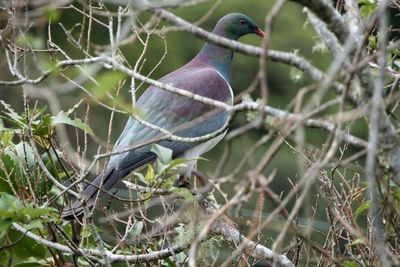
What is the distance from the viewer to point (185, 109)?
15.1 feet

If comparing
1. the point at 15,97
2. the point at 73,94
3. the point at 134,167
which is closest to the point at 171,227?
the point at 134,167

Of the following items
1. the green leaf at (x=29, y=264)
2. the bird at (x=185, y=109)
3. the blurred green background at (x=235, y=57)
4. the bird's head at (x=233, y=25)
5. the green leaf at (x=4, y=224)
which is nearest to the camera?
the green leaf at (x=4, y=224)

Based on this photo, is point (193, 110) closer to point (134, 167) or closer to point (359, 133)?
point (134, 167)

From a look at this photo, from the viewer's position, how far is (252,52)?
2084 mm

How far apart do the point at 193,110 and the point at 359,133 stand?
5688mm

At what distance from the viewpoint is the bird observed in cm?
420

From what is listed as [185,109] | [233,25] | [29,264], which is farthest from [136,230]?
[233,25]

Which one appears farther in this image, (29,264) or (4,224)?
(29,264)

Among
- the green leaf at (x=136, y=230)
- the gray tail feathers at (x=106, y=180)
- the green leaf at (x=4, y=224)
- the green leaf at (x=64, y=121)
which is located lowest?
the gray tail feathers at (x=106, y=180)

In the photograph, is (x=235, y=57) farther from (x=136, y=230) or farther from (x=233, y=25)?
(x=136, y=230)

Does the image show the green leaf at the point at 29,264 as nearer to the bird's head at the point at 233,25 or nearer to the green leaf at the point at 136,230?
the green leaf at the point at 136,230

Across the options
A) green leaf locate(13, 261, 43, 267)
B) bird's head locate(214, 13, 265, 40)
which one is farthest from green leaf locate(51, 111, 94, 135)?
bird's head locate(214, 13, 265, 40)

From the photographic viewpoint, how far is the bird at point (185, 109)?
13.8ft

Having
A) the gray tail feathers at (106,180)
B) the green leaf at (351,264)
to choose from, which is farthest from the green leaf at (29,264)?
the green leaf at (351,264)
